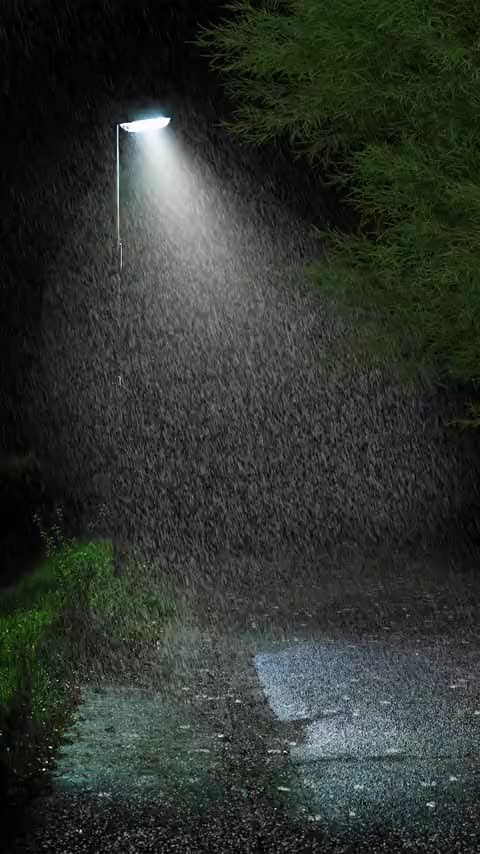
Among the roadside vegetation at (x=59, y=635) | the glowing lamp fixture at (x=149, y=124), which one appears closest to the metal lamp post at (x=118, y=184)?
the glowing lamp fixture at (x=149, y=124)

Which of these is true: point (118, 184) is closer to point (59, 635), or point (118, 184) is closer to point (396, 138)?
point (396, 138)

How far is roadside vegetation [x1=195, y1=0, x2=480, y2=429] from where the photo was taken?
1230 centimetres

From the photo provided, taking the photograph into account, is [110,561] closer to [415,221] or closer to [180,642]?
[180,642]

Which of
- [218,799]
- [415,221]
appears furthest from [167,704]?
[415,221]

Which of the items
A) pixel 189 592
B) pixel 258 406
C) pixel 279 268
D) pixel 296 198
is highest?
pixel 296 198

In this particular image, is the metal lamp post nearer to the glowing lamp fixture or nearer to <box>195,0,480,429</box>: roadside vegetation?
the glowing lamp fixture

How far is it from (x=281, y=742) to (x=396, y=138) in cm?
1060

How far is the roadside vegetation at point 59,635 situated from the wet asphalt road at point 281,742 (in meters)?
0.13

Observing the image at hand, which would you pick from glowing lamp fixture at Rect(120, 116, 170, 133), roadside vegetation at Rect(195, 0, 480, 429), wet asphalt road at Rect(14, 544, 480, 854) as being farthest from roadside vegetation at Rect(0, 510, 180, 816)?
roadside vegetation at Rect(195, 0, 480, 429)

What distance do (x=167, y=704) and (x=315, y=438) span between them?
11.9 metres

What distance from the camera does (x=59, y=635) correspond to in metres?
6.92

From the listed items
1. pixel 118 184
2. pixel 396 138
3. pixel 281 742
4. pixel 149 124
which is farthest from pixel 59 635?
pixel 396 138

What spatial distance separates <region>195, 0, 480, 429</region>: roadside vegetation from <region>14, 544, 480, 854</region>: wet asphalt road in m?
5.04

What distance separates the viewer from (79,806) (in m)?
4.42
